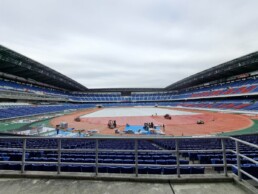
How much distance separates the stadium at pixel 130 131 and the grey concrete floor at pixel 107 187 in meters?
0.19

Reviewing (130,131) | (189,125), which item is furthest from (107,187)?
(189,125)

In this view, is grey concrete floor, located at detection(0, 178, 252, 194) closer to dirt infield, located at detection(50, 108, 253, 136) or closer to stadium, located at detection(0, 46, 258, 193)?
stadium, located at detection(0, 46, 258, 193)

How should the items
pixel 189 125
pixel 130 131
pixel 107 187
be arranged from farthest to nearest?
pixel 189 125, pixel 130 131, pixel 107 187

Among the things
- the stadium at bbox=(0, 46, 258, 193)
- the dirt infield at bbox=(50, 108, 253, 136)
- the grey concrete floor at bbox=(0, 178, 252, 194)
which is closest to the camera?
the grey concrete floor at bbox=(0, 178, 252, 194)

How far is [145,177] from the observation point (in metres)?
4.50

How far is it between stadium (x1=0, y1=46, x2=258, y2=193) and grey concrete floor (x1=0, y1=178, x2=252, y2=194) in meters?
0.19

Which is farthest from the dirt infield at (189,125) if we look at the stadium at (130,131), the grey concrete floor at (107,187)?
the grey concrete floor at (107,187)

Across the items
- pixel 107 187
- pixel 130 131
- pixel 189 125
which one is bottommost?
pixel 130 131

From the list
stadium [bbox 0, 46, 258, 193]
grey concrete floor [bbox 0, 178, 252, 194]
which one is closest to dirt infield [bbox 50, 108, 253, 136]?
stadium [bbox 0, 46, 258, 193]

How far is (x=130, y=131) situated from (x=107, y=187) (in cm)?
2256

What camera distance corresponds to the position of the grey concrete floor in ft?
12.8

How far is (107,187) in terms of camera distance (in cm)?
414

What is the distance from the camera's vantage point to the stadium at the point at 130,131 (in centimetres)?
466

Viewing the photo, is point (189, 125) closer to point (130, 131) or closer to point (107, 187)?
point (130, 131)
